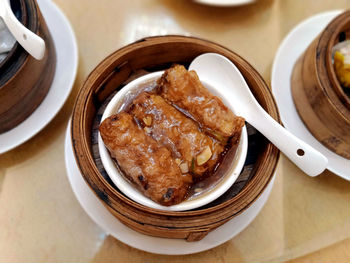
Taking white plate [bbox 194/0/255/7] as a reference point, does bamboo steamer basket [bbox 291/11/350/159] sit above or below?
below

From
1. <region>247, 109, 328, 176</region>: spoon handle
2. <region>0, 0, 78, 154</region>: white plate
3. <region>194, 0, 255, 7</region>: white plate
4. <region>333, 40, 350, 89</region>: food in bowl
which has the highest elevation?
<region>194, 0, 255, 7</region>: white plate

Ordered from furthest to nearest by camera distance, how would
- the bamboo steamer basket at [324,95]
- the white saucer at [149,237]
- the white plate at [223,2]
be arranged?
the white plate at [223,2], the bamboo steamer basket at [324,95], the white saucer at [149,237]

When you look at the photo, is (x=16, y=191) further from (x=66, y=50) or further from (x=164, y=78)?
(x=164, y=78)

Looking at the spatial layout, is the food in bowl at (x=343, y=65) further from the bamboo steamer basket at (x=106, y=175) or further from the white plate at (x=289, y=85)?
the bamboo steamer basket at (x=106, y=175)

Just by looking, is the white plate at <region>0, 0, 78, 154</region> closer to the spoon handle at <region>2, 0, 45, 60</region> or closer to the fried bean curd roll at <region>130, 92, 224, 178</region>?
the spoon handle at <region>2, 0, 45, 60</region>

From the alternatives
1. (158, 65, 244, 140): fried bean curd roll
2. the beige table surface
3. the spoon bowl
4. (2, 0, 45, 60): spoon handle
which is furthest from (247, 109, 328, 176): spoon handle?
(2, 0, 45, 60): spoon handle

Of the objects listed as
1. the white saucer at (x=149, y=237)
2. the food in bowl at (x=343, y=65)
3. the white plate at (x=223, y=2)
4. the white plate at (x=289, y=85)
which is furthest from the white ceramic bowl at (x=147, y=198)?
the white plate at (x=223, y=2)
